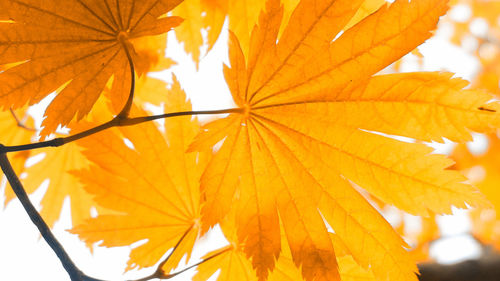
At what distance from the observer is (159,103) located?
5.23 ft

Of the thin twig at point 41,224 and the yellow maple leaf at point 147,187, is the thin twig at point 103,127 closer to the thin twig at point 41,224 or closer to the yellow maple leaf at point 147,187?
the thin twig at point 41,224

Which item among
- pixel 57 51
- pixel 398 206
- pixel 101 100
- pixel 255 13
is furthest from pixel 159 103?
pixel 398 206

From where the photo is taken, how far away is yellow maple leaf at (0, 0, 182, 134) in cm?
88

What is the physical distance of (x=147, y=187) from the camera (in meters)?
1.22

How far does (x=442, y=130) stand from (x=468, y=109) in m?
0.07

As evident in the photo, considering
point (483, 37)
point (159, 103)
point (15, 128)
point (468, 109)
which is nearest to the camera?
point (468, 109)

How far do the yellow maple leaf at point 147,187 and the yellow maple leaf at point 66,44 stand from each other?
0.24 metres

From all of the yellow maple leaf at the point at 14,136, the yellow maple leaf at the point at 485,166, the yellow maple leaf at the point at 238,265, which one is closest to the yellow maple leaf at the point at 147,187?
the yellow maple leaf at the point at 238,265

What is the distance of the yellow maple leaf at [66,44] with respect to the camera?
0.88m

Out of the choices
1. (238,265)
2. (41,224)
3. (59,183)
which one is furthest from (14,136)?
(238,265)

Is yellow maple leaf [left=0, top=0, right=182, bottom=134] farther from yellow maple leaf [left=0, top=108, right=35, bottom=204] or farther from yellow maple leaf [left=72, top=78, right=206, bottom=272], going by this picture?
yellow maple leaf [left=0, top=108, right=35, bottom=204]

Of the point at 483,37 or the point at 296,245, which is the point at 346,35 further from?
the point at 483,37

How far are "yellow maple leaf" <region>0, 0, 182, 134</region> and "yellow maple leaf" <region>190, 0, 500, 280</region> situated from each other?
230 mm

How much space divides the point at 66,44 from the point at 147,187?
1.53 feet
